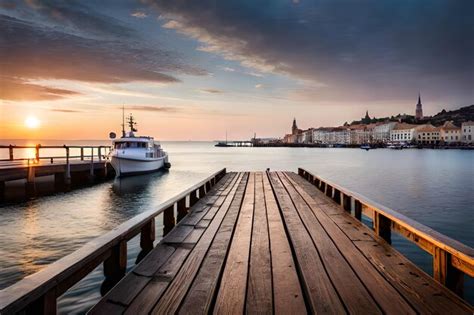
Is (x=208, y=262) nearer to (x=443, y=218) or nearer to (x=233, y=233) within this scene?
(x=233, y=233)

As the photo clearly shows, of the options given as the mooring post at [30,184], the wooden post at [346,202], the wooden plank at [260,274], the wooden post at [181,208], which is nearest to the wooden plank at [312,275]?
the wooden plank at [260,274]

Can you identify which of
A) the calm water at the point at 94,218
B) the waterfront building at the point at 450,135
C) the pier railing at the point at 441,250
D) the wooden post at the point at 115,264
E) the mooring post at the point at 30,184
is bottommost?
the calm water at the point at 94,218

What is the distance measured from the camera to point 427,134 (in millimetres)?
165375

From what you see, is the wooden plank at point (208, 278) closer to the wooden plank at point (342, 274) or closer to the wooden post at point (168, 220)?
the wooden plank at point (342, 274)

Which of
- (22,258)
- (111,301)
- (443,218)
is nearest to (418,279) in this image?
(111,301)

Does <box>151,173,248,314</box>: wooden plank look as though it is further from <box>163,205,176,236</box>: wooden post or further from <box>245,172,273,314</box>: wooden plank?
<box>163,205,176,236</box>: wooden post

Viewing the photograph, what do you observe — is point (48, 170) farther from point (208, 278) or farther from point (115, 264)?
point (208, 278)

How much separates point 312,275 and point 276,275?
0.42m

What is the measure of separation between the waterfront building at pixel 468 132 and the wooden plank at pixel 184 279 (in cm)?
18466

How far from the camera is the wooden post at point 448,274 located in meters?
3.38

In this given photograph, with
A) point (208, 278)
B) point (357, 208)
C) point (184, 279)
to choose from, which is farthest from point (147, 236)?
point (357, 208)

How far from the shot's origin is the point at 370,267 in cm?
391

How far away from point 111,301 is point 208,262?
131 cm

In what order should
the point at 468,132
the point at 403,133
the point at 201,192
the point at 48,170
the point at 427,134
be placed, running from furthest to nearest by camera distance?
the point at 403,133 → the point at 427,134 → the point at 468,132 → the point at 48,170 → the point at 201,192
